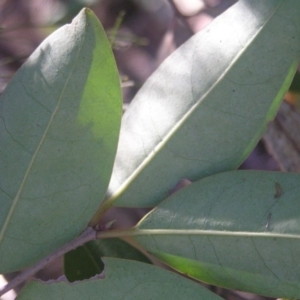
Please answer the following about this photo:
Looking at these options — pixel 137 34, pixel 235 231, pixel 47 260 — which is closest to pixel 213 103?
pixel 235 231

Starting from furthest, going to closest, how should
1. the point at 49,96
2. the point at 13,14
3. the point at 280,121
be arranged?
the point at 13,14 → the point at 280,121 → the point at 49,96

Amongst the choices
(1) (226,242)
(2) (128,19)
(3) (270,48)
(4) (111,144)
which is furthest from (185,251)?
(2) (128,19)

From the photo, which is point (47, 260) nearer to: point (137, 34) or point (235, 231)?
point (235, 231)

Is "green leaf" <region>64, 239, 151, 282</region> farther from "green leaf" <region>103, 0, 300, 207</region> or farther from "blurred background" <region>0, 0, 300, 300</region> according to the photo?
"blurred background" <region>0, 0, 300, 300</region>

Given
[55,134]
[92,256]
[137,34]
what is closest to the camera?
[55,134]

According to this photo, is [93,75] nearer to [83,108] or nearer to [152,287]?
[83,108]

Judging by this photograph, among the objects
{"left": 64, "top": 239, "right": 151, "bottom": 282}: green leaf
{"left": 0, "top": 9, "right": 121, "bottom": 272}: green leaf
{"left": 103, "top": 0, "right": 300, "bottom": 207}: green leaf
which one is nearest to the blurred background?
{"left": 64, "top": 239, "right": 151, "bottom": 282}: green leaf
